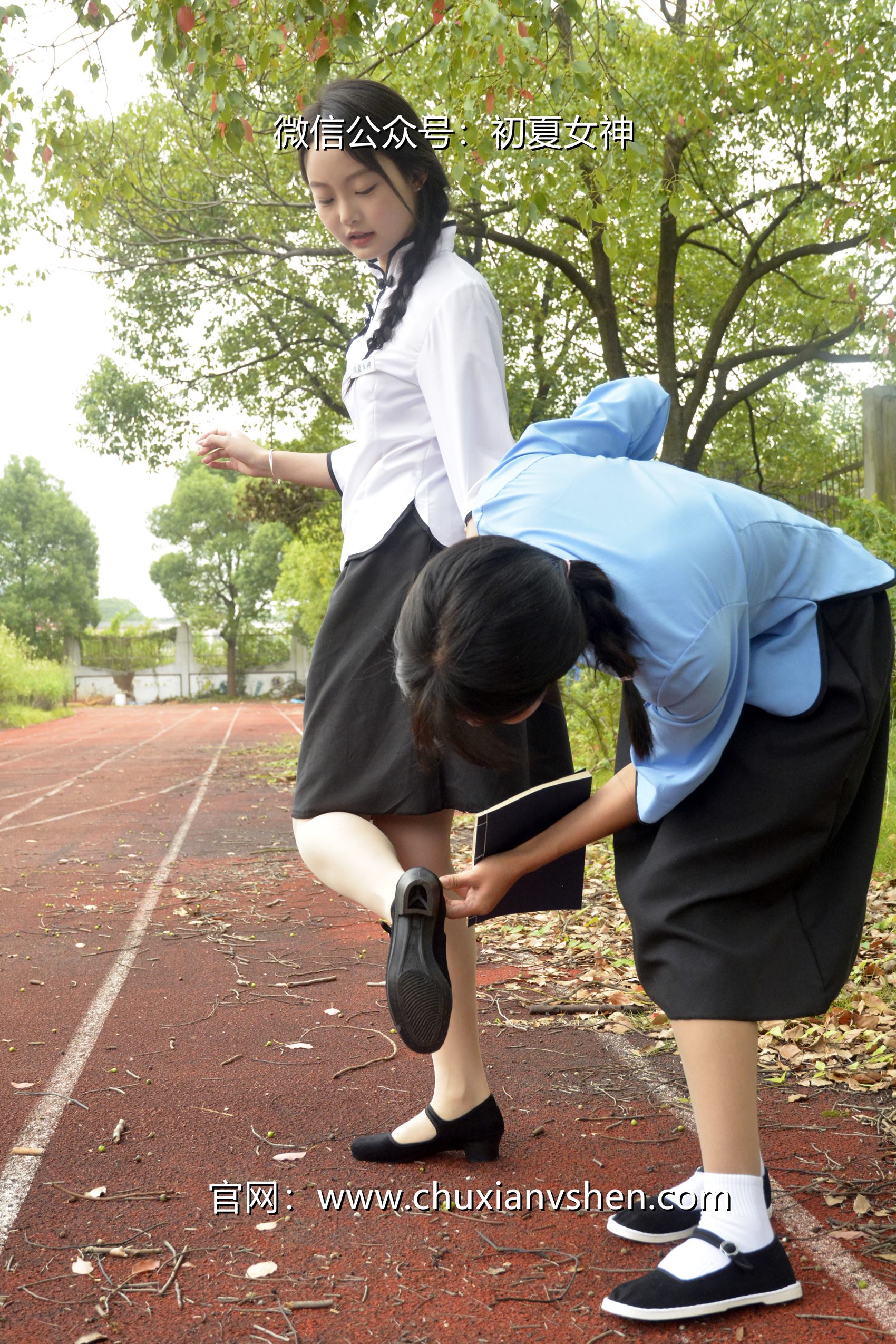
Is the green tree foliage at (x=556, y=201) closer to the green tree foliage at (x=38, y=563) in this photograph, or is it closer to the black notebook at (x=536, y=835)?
the black notebook at (x=536, y=835)

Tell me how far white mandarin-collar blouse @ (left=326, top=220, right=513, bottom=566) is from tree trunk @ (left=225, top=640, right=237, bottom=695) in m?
42.4

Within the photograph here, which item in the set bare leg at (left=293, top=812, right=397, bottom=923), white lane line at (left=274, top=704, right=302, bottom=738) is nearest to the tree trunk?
white lane line at (left=274, top=704, right=302, bottom=738)

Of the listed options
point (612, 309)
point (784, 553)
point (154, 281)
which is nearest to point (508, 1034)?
point (784, 553)

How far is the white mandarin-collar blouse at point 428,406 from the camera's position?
2.04 meters

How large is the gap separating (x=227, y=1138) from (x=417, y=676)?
5.06ft

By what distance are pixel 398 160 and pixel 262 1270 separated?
6.80ft

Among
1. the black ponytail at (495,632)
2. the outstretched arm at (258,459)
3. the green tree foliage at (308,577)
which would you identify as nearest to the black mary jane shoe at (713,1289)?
the black ponytail at (495,632)

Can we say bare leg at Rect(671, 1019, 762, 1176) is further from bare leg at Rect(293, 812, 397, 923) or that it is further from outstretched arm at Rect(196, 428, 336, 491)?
outstretched arm at Rect(196, 428, 336, 491)

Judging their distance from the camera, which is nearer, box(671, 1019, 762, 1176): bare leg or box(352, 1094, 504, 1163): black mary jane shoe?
box(671, 1019, 762, 1176): bare leg

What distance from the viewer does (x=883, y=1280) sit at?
6.35 ft

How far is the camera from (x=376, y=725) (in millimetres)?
2186

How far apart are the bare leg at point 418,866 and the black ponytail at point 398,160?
897 millimetres

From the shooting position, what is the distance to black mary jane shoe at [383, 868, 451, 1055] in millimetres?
Answer: 1751

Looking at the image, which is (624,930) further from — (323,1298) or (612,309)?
(612,309)
